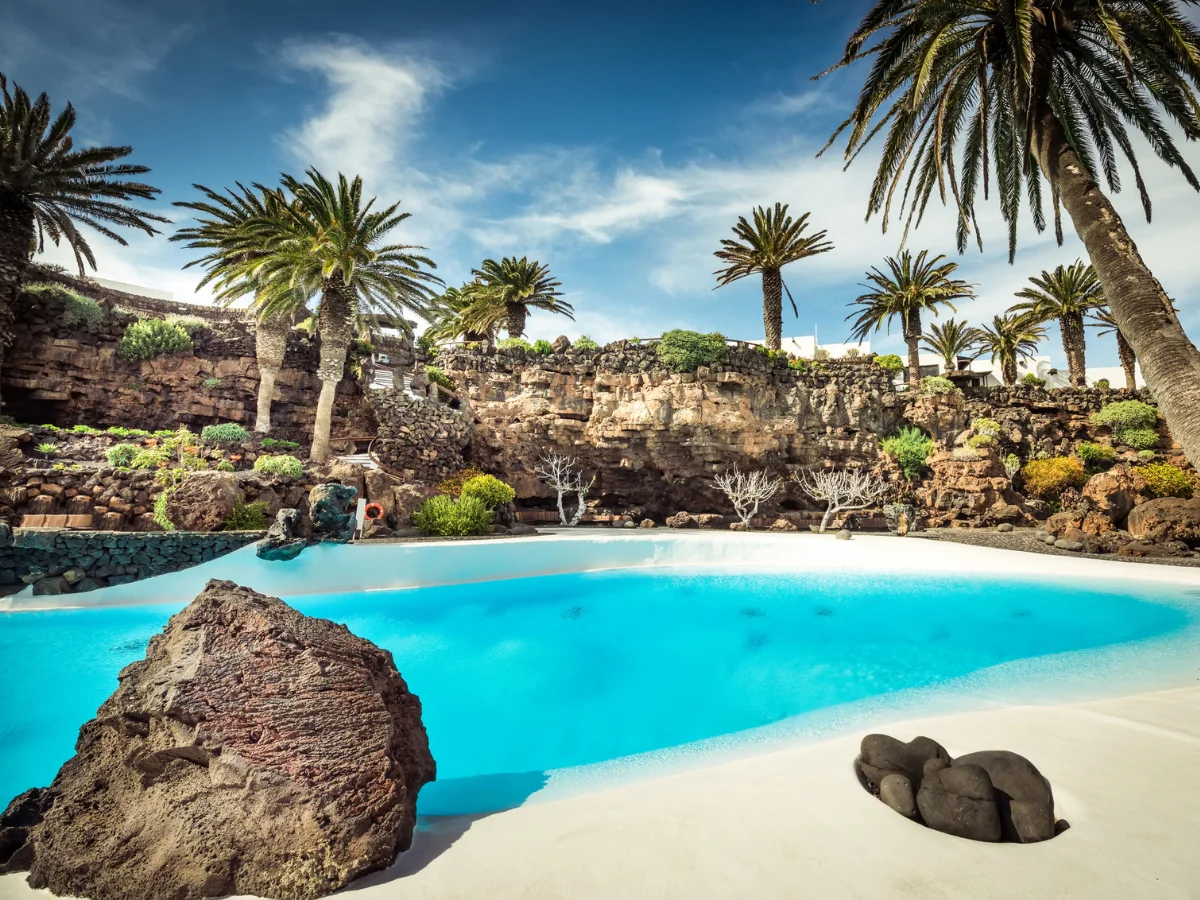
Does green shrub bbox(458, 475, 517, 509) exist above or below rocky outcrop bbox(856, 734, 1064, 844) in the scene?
above

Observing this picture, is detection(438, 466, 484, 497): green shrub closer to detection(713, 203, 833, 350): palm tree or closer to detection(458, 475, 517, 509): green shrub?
detection(458, 475, 517, 509): green shrub

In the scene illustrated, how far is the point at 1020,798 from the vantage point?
9.18 feet

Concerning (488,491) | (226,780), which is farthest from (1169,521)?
(226,780)

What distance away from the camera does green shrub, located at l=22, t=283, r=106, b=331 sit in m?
18.6

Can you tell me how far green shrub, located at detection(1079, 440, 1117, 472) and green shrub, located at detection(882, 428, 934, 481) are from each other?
7.06m

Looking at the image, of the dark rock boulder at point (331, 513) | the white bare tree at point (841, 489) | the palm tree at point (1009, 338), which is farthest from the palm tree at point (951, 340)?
the dark rock boulder at point (331, 513)

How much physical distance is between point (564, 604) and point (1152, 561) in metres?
14.4

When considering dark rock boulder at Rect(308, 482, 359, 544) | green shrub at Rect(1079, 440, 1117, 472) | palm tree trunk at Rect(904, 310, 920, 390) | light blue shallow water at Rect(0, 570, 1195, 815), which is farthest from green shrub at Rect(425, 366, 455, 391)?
green shrub at Rect(1079, 440, 1117, 472)

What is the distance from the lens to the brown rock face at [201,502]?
1187 cm

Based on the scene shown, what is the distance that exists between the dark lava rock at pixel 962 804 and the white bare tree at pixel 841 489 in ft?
53.6

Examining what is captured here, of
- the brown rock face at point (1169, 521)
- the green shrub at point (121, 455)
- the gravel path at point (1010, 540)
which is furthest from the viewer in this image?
the brown rock face at point (1169, 521)

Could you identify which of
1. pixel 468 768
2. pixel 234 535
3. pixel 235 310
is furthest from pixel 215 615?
pixel 235 310

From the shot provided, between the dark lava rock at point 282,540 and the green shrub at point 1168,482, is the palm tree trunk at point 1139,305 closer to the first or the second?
the dark lava rock at point 282,540

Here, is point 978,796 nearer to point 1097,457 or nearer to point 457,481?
point 457,481
